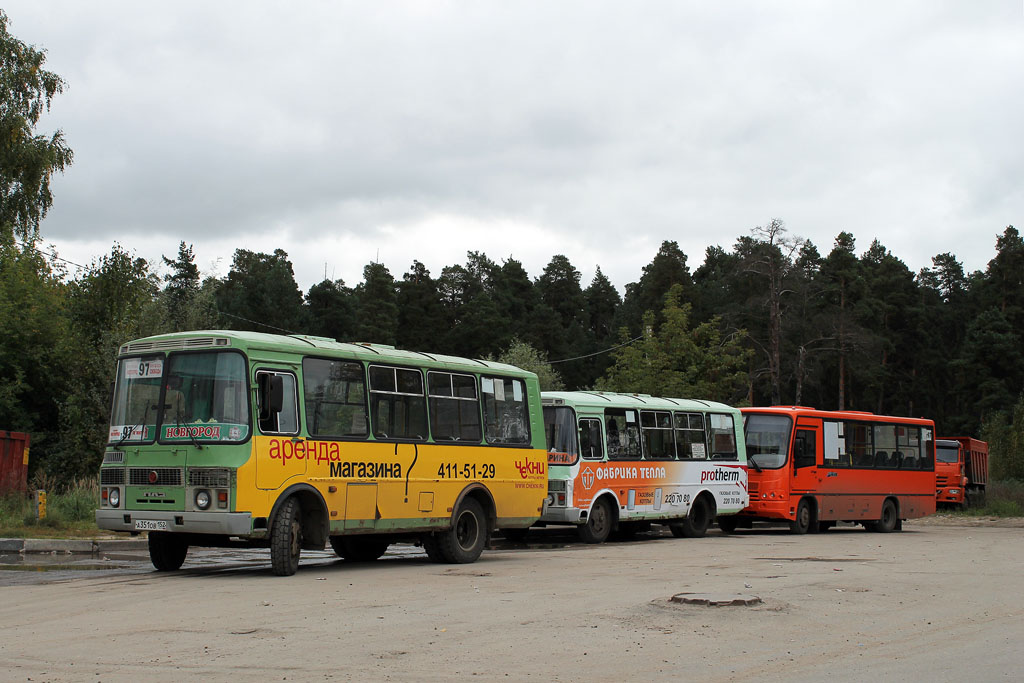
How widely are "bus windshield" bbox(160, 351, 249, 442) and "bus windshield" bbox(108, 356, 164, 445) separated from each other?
7.2 inches

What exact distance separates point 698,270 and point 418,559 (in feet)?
374

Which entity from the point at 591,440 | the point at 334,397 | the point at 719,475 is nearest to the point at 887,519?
the point at 719,475

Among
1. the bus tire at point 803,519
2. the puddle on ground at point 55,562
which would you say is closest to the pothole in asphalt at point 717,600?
the puddle on ground at point 55,562

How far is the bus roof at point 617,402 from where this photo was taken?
21.9m

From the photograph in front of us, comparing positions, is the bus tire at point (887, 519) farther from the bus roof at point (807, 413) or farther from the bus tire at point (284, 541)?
the bus tire at point (284, 541)

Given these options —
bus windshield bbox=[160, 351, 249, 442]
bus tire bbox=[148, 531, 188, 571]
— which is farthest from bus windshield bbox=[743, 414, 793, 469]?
bus windshield bbox=[160, 351, 249, 442]

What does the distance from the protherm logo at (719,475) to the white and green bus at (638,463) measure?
0.9 inches

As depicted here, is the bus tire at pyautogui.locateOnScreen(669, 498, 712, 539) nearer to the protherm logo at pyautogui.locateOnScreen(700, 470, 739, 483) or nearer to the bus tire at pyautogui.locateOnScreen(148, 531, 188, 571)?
the protherm logo at pyautogui.locateOnScreen(700, 470, 739, 483)

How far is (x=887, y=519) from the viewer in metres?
30.6

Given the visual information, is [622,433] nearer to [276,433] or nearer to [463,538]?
[463,538]

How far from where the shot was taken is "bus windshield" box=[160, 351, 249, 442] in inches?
540

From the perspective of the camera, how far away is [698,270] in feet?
424

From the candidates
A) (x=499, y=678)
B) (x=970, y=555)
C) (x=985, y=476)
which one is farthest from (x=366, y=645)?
(x=985, y=476)

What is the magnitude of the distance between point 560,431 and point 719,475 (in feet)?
19.1
